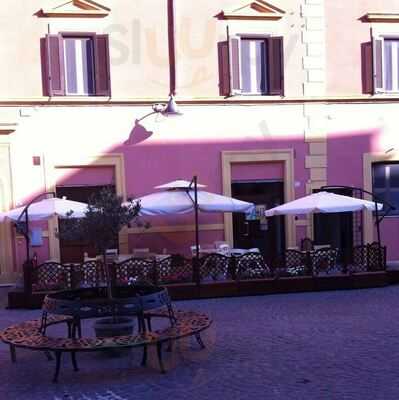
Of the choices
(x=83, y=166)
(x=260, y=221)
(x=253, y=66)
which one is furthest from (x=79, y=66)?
(x=260, y=221)

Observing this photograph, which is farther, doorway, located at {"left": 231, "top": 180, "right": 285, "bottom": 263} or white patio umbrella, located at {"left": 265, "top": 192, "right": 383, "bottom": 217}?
doorway, located at {"left": 231, "top": 180, "right": 285, "bottom": 263}

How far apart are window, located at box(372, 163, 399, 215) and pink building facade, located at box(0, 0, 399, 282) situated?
36 millimetres

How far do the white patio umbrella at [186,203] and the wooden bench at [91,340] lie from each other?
164 inches

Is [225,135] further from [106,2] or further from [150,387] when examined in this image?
[150,387]

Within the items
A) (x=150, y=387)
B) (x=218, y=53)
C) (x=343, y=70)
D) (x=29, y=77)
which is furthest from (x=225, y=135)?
(x=150, y=387)

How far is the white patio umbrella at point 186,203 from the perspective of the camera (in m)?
10.5

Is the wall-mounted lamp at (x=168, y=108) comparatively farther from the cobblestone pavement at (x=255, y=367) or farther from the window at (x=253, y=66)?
the cobblestone pavement at (x=255, y=367)

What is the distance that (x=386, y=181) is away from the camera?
1390cm

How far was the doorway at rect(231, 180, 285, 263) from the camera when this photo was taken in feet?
44.2

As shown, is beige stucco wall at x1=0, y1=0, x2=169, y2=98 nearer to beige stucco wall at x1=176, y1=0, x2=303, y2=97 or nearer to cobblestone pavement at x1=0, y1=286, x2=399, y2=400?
beige stucco wall at x1=176, y1=0, x2=303, y2=97

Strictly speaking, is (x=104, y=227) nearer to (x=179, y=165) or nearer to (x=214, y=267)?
(x=214, y=267)

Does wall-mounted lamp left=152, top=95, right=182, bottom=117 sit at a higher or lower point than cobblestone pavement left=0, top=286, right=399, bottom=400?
higher

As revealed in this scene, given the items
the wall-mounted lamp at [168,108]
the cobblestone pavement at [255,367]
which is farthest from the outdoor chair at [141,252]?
the cobblestone pavement at [255,367]

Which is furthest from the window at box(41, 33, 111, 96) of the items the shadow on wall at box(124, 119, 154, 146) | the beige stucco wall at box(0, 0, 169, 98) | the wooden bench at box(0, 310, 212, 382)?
the wooden bench at box(0, 310, 212, 382)
